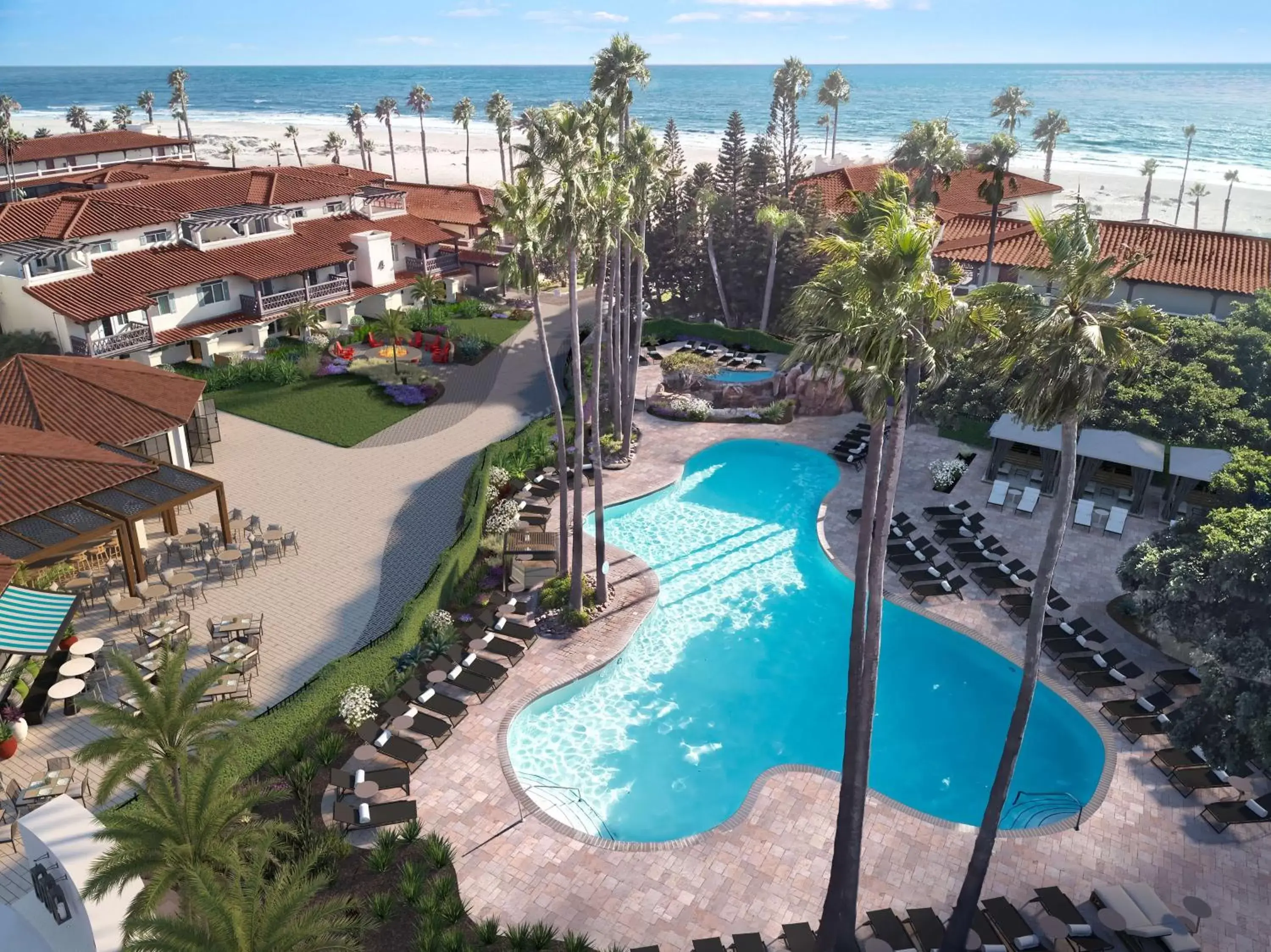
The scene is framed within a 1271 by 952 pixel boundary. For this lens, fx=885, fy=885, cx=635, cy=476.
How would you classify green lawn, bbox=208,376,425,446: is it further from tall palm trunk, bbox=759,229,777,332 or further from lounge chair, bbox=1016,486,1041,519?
lounge chair, bbox=1016,486,1041,519

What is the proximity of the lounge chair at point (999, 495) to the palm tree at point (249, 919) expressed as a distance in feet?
79.5

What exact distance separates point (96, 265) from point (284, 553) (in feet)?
75.2

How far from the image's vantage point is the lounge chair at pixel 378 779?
1761 cm

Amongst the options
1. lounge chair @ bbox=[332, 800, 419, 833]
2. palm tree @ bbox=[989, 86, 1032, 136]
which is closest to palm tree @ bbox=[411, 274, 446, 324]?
lounge chair @ bbox=[332, 800, 419, 833]

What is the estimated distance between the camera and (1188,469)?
27516 millimetres

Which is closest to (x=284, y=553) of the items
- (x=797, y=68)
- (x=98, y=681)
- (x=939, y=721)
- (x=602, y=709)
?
(x=98, y=681)

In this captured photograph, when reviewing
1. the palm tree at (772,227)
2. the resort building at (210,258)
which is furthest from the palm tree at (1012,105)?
the resort building at (210,258)

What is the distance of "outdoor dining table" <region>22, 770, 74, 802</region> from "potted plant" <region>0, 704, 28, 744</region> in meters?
1.90

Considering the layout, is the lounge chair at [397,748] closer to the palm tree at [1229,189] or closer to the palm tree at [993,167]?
the palm tree at [993,167]

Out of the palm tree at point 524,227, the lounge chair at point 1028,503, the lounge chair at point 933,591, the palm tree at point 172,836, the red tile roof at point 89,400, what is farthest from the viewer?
the lounge chair at point 1028,503

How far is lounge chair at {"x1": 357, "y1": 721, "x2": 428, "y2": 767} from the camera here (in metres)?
18.6

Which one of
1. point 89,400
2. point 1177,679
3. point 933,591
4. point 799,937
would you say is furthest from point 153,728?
point 1177,679

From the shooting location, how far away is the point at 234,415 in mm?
38156

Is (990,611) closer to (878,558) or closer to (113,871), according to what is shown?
(878,558)
